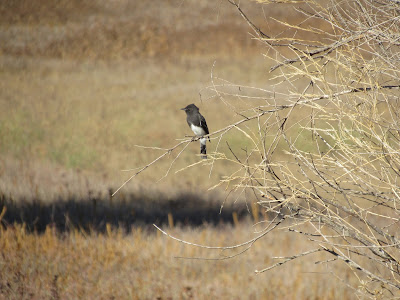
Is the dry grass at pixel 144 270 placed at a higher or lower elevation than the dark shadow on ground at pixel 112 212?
lower

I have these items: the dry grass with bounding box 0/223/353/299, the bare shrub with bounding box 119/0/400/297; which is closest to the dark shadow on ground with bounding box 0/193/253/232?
the dry grass with bounding box 0/223/353/299

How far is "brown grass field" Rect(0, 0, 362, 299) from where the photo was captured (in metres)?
5.67

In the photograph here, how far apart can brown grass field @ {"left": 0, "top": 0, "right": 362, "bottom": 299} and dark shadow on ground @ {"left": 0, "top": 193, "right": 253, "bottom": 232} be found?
28 millimetres

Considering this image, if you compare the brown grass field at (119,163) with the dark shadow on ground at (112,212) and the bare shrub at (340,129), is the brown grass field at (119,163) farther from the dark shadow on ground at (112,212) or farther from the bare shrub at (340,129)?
the bare shrub at (340,129)

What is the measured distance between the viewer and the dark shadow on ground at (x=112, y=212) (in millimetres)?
7156

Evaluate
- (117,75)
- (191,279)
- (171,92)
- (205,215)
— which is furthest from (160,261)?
(117,75)

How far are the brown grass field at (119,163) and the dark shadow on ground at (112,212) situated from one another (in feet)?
0.09

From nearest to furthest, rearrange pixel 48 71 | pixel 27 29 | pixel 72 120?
pixel 72 120 → pixel 48 71 → pixel 27 29

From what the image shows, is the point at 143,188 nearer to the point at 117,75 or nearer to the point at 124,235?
the point at 124,235

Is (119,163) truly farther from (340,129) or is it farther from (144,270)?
(340,129)

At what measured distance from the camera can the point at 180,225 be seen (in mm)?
7348

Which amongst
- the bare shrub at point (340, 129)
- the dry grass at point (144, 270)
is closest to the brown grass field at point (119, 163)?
the dry grass at point (144, 270)

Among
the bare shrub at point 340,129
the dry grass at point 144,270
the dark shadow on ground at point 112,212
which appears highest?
the bare shrub at point 340,129

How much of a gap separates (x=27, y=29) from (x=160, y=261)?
18.0 meters
